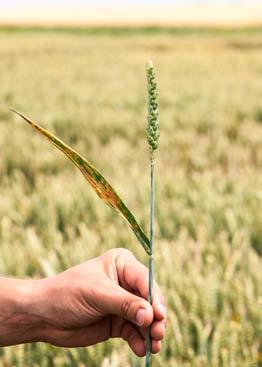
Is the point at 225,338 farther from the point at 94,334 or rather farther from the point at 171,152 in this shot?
the point at 171,152

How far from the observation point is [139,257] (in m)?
2.34

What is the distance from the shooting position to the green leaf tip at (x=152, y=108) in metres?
0.68

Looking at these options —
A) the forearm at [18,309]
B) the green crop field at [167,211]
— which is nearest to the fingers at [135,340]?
the forearm at [18,309]

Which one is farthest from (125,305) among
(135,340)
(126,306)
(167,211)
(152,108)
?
(167,211)

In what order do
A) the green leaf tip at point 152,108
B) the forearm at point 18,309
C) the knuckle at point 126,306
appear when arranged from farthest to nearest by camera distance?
the forearm at point 18,309 → the knuckle at point 126,306 → the green leaf tip at point 152,108

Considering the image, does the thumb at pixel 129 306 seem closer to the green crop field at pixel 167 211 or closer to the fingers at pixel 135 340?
the fingers at pixel 135 340

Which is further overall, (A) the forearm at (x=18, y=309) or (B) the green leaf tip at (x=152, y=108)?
(A) the forearm at (x=18, y=309)

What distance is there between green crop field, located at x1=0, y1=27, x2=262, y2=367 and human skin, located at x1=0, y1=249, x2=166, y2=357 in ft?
0.92

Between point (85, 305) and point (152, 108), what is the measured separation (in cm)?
49

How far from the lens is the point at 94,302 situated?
106cm

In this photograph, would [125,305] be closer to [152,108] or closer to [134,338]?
[134,338]

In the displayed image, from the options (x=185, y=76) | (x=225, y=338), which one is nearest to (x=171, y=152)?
(x=225, y=338)

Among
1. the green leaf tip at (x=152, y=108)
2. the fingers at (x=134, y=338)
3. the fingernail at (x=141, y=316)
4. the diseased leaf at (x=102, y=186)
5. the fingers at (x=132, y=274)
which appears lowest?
the fingers at (x=134, y=338)

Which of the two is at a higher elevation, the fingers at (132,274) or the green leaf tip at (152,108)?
the green leaf tip at (152,108)
